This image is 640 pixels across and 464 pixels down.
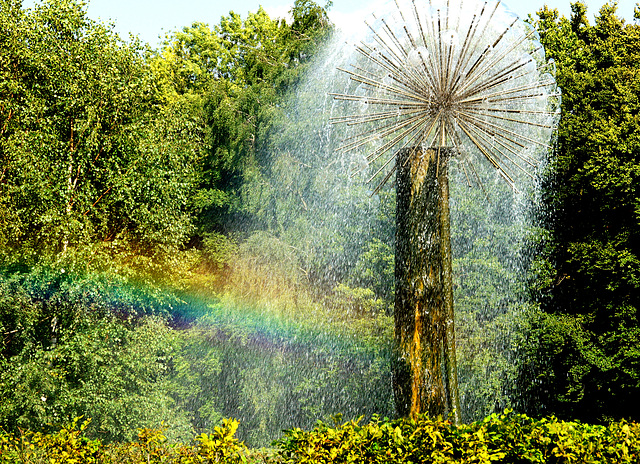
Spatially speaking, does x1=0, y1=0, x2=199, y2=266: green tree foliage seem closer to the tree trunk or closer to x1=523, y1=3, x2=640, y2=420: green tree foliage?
x1=523, y1=3, x2=640, y2=420: green tree foliage

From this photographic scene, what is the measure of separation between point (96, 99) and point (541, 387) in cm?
1160

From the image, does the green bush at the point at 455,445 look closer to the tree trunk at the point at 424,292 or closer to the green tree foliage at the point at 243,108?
the tree trunk at the point at 424,292

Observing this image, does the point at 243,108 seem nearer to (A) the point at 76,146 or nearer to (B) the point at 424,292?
(A) the point at 76,146

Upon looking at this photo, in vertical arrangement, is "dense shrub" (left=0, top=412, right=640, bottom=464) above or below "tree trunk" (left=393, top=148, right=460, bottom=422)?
below

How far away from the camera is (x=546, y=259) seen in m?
16.2

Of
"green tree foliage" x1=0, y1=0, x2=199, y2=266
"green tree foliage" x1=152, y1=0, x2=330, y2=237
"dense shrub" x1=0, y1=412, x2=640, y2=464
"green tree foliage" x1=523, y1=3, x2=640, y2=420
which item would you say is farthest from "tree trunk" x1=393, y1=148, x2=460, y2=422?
"green tree foliage" x1=152, y1=0, x2=330, y2=237

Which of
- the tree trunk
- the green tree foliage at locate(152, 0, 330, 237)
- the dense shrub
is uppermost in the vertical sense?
the green tree foliage at locate(152, 0, 330, 237)

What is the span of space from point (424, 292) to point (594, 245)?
1014 centimetres

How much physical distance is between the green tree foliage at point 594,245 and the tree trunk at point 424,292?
9101mm

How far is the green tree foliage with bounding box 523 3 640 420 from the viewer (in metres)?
14.2

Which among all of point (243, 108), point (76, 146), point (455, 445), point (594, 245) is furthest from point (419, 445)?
point (243, 108)

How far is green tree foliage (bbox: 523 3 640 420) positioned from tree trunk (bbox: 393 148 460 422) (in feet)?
29.9

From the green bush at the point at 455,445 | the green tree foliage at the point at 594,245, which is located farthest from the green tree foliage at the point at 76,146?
the green bush at the point at 455,445

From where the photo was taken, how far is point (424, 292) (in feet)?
20.4
